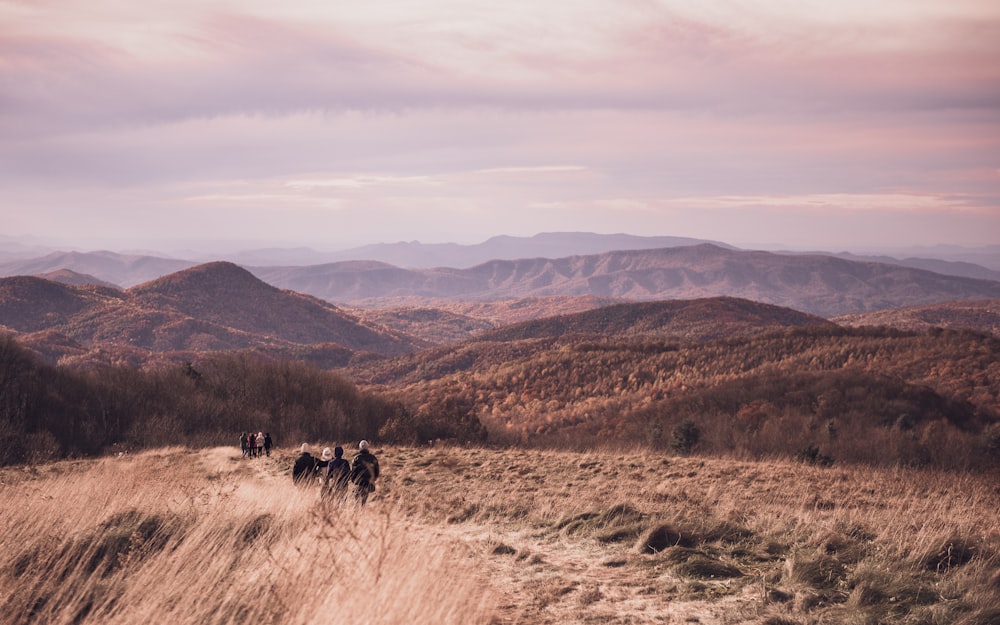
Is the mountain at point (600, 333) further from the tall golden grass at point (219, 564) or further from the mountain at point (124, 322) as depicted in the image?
the tall golden grass at point (219, 564)

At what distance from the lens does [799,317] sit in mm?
153875

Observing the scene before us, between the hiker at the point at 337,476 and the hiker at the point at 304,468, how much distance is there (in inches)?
53.5

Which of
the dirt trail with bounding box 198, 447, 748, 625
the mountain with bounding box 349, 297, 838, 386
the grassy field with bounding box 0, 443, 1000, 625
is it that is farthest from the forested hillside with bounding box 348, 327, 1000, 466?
the dirt trail with bounding box 198, 447, 748, 625

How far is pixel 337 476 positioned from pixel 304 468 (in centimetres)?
219

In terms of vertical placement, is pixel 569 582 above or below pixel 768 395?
above

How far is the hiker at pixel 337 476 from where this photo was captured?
384 inches

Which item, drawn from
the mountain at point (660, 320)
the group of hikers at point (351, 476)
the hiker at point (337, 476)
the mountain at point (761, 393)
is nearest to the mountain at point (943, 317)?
the mountain at point (660, 320)

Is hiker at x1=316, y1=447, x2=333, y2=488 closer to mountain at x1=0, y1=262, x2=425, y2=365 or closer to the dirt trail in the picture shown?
the dirt trail

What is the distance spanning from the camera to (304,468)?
1202cm

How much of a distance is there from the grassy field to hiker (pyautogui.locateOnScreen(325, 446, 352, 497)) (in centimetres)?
46

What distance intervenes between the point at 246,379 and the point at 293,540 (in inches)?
1439

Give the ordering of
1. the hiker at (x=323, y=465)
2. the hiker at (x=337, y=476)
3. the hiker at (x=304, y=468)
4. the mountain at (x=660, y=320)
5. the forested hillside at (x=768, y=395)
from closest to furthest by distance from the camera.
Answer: the hiker at (x=337, y=476) → the hiker at (x=323, y=465) → the hiker at (x=304, y=468) → the forested hillside at (x=768, y=395) → the mountain at (x=660, y=320)

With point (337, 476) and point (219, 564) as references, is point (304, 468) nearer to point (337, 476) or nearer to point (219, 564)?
point (337, 476)

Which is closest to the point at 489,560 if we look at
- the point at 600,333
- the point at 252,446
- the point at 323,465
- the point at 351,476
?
the point at 351,476
